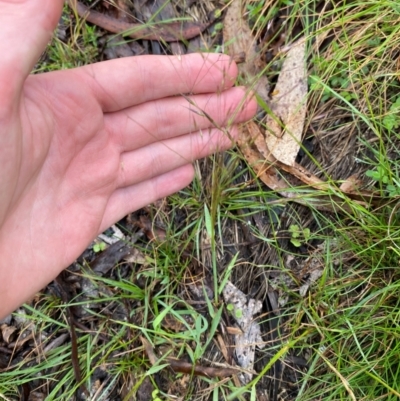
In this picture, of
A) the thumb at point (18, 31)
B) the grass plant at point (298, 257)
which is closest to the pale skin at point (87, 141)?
the thumb at point (18, 31)

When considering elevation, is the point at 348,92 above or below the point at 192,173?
above

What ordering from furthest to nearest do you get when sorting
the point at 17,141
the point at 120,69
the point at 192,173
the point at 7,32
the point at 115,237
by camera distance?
1. the point at 115,237
2. the point at 192,173
3. the point at 120,69
4. the point at 17,141
5. the point at 7,32

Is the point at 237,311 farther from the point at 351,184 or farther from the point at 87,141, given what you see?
the point at 87,141

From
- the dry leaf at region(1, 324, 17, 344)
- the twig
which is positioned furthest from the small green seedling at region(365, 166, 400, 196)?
the dry leaf at region(1, 324, 17, 344)

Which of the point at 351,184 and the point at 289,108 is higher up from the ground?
the point at 289,108

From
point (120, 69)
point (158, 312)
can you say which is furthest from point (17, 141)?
point (158, 312)

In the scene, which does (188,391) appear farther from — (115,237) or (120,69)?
(120,69)

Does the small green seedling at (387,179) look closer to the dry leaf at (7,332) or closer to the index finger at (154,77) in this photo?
the index finger at (154,77)

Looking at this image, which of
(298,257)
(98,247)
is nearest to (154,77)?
(98,247)
